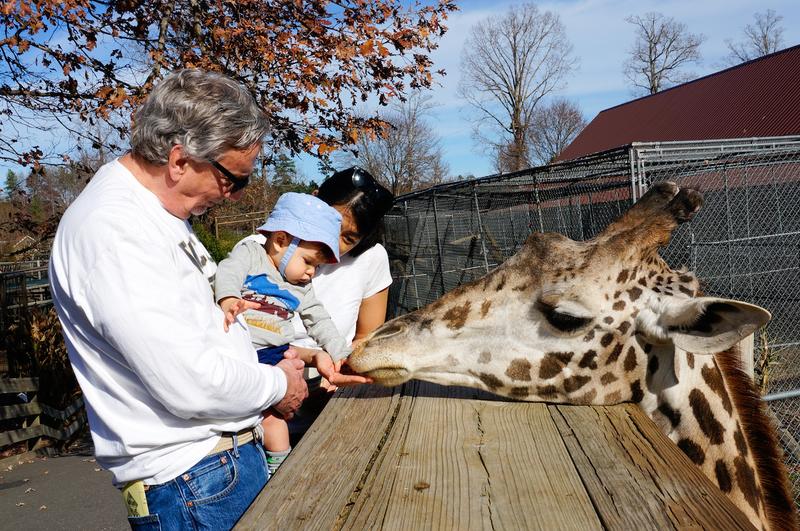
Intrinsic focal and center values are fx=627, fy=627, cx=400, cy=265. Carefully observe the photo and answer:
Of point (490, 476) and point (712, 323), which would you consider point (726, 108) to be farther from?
point (490, 476)

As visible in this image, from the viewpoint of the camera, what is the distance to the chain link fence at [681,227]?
7281 millimetres

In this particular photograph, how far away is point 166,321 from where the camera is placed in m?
1.65

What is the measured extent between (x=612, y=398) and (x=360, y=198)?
1681 mm

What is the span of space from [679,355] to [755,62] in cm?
2408

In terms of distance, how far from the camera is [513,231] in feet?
33.9

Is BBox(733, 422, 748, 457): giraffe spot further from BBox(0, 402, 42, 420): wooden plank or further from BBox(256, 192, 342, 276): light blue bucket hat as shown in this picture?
BBox(0, 402, 42, 420): wooden plank

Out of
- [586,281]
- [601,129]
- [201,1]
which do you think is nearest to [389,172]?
[601,129]

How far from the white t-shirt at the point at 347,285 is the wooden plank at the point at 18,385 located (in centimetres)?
735

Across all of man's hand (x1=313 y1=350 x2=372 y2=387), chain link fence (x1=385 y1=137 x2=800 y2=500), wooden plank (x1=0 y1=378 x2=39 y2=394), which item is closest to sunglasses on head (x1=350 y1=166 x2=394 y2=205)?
man's hand (x1=313 y1=350 x2=372 y2=387)

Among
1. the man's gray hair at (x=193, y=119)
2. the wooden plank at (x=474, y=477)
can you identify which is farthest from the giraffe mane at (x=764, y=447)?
the man's gray hair at (x=193, y=119)

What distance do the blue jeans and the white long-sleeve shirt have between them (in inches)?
1.6

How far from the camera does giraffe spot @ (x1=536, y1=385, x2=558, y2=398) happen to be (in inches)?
87.5

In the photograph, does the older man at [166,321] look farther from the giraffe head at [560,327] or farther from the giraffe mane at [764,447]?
the giraffe mane at [764,447]

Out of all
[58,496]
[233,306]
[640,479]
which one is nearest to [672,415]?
[640,479]
